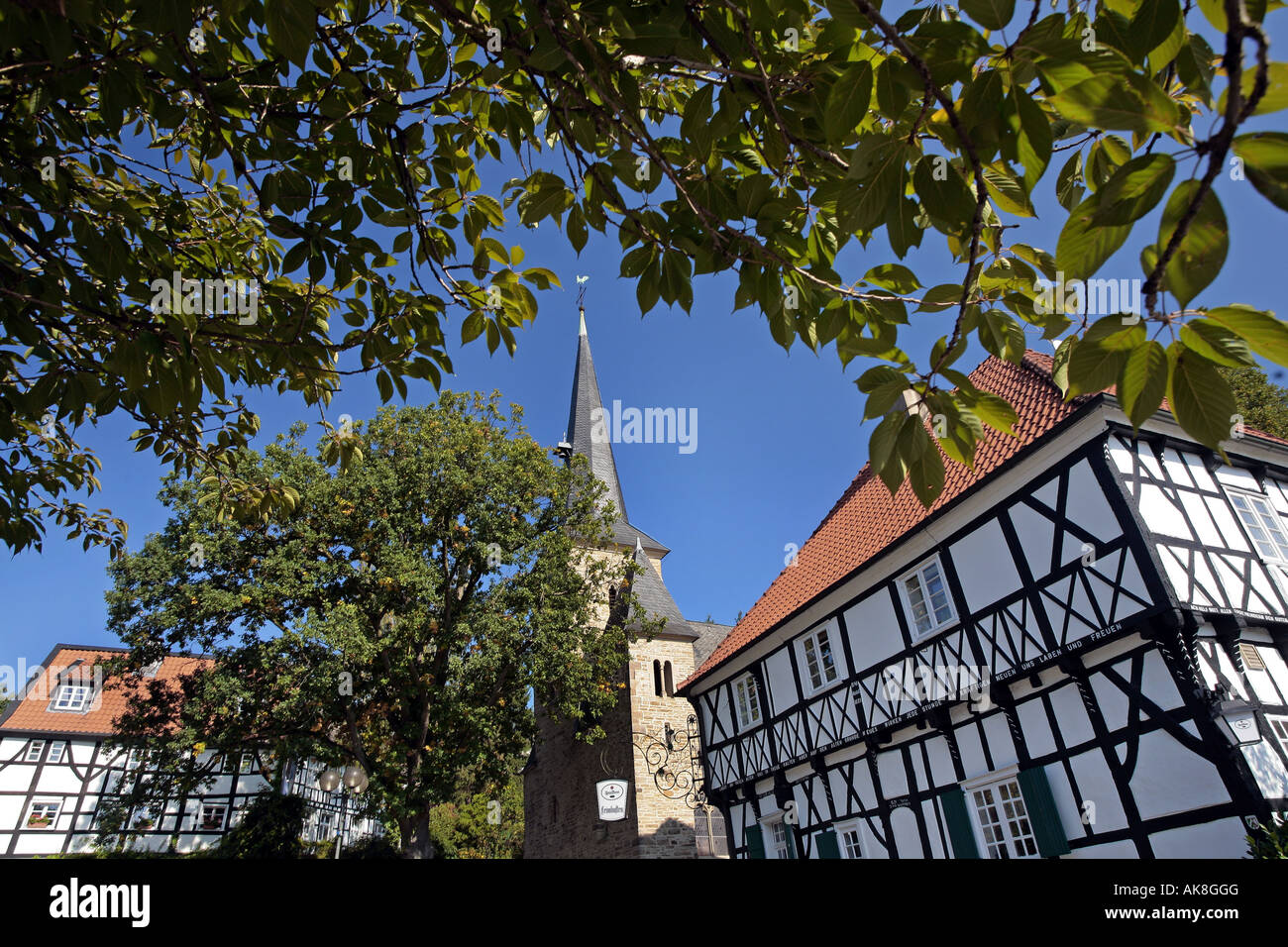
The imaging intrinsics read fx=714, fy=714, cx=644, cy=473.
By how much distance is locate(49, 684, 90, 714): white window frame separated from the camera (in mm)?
23969

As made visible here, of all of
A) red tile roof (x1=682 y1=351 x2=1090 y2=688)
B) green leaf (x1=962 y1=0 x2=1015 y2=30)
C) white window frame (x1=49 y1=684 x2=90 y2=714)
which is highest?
white window frame (x1=49 y1=684 x2=90 y2=714)

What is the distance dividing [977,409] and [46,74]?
12.8 feet

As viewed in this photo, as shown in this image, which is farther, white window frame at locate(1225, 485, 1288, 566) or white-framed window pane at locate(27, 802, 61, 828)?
white-framed window pane at locate(27, 802, 61, 828)

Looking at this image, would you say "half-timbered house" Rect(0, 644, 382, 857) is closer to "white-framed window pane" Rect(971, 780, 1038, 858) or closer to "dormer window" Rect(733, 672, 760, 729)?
"dormer window" Rect(733, 672, 760, 729)

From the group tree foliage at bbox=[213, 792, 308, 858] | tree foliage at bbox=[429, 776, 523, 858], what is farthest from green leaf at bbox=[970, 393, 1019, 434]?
tree foliage at bbox=[429, 776, 523, 858]

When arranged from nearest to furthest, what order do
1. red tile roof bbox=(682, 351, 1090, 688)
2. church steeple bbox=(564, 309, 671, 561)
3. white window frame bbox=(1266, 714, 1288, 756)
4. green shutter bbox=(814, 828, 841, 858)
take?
1. white window frame bbox=(1266, 714, 1288, 756)
2. red tile roof bbox=(682, 351, 1090, 688)
3. green shutter bbox=(814, 828, 841, 858)
4. church steeple bbox=(564, 309, 671, 561)

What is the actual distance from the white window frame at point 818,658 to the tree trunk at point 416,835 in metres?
9.58

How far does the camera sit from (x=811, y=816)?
13.0 m

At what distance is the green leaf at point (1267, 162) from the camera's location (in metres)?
0.95

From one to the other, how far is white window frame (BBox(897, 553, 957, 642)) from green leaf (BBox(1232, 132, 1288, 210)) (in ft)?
34.9

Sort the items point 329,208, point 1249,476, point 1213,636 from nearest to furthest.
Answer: point 329,208 → point 1213,636 → point 1249,476

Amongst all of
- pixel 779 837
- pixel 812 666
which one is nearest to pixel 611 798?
pixel 779 837
